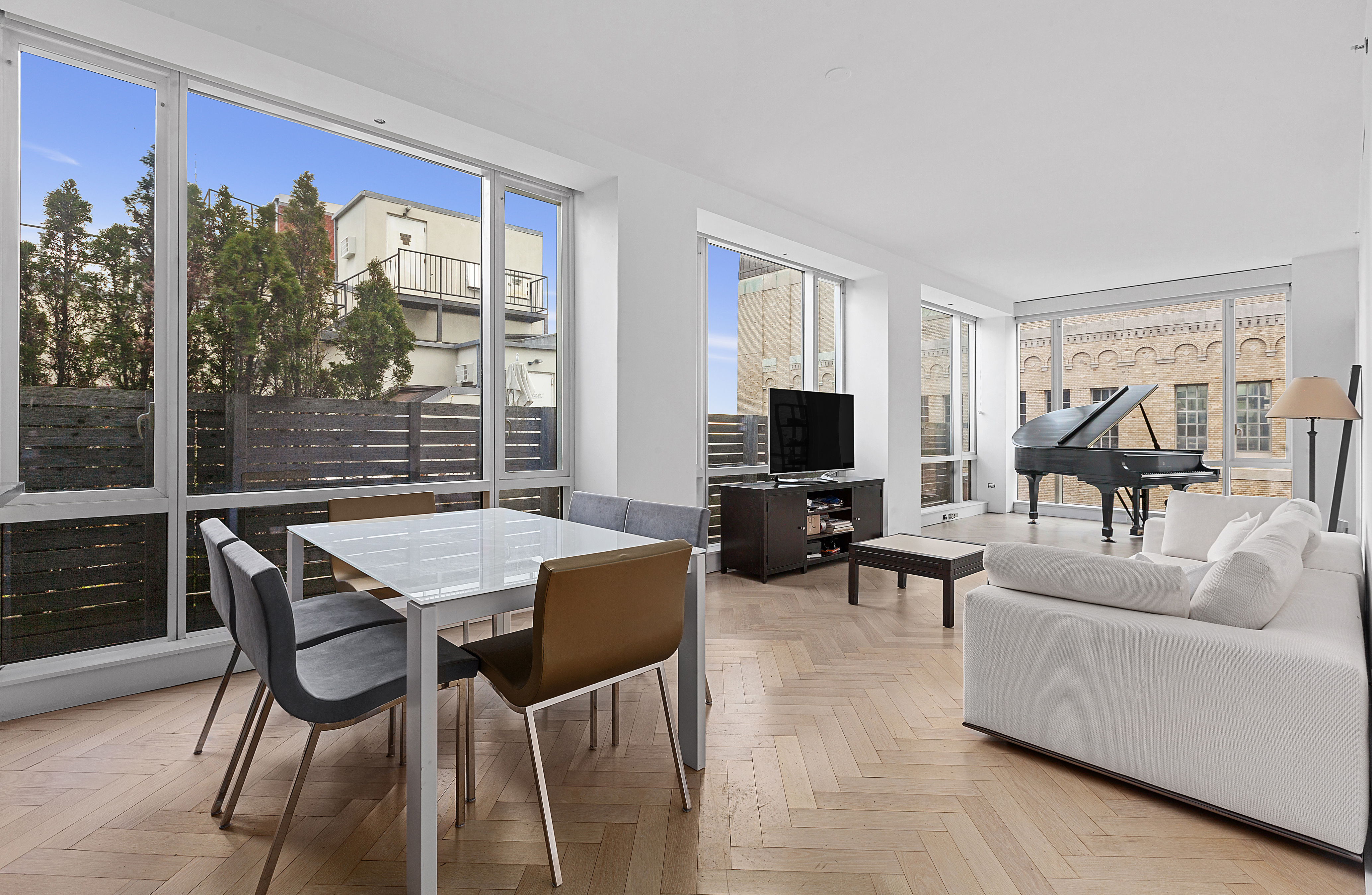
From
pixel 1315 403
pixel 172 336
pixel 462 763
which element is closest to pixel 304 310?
pixel 172 336

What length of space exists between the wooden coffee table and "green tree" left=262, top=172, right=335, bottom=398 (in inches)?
128

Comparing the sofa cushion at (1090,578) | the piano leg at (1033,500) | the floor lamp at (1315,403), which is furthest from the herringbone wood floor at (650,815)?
the piano leg at (1033,500)

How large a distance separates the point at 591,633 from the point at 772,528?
3.41m

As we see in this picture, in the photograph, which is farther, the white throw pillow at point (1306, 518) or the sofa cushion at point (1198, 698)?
the white throw pillow at point (1306, 518)

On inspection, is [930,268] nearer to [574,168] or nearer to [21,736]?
[574,168]

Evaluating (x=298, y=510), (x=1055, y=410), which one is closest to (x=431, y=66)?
(x=298, y=510)

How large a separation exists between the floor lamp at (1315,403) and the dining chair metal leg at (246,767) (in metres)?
5.99

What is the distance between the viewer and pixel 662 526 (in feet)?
9.08

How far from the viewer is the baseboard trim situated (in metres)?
1.75

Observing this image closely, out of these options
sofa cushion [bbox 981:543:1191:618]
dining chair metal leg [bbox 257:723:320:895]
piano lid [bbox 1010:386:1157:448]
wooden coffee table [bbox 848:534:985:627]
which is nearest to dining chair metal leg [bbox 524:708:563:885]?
dining chair metal leg [bbox 257:723:320:895]

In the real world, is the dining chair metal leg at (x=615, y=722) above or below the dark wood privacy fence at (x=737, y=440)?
below

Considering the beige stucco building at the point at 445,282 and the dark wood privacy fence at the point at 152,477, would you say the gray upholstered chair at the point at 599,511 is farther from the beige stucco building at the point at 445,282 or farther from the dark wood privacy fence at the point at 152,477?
the beige stucco building at the point at 445,282

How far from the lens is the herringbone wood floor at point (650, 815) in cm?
167

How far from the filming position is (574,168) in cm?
403
